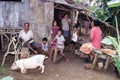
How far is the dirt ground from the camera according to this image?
10.4 metres

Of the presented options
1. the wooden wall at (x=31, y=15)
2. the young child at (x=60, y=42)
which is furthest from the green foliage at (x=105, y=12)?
the young child at (x=60, y=42)

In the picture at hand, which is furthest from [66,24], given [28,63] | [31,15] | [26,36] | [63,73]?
[28,63]

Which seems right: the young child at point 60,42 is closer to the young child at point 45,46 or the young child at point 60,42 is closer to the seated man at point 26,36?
the young child at point 45,46

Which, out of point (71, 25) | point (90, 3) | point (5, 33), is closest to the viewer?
point (5, 33)

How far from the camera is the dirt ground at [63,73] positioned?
10383mm

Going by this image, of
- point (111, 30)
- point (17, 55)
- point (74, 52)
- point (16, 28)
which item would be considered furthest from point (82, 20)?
point (17, 55)

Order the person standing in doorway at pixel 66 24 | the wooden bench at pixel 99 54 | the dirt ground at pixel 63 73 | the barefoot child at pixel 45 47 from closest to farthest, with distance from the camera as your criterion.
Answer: the dirt ground at pixel 63 73
the wooden bench at pixel 99 54
the barefoot child at pixel 45 47
the person standing in doorway at pixel 66 24

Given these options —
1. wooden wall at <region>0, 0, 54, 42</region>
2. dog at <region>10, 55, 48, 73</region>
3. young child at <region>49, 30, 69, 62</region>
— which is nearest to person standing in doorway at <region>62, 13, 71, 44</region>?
wooden wall at <region>0, 0, 54, 42</region>

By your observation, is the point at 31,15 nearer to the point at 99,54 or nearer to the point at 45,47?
the point at 45,47

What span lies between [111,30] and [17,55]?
202 inches

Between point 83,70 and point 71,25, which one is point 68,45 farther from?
point 83,70

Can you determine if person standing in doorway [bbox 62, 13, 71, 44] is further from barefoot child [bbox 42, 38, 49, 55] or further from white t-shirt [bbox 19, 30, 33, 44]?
white t-shirt [bbox 19, 30, 33, 44]

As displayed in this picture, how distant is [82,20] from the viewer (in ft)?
53.0

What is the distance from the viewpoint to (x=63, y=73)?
35.7 ft
